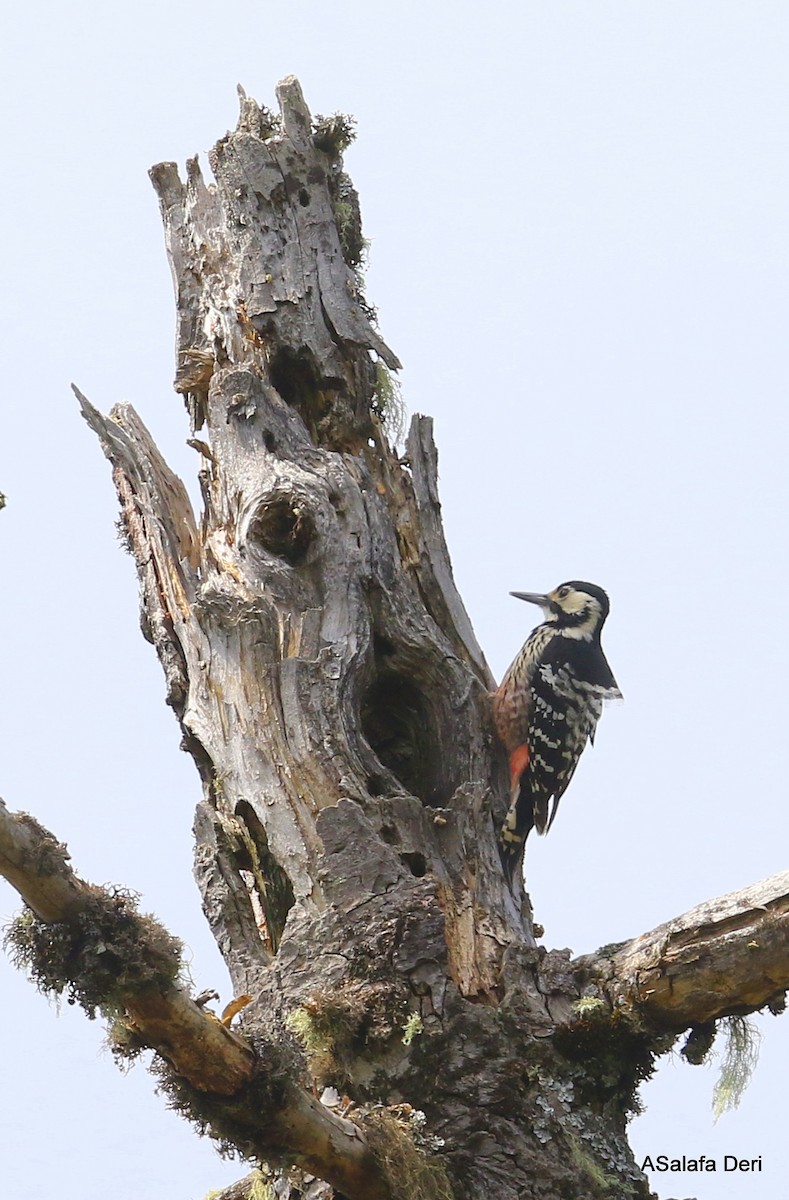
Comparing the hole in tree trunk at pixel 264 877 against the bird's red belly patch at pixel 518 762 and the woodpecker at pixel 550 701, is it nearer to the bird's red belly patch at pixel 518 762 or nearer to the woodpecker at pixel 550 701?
the woodpecker at pixel 550 701

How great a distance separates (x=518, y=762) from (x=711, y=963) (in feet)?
4.83

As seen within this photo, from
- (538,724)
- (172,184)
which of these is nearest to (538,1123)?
(538,724)

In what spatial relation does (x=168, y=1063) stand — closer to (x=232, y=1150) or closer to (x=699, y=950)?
(x=232, y=1150)

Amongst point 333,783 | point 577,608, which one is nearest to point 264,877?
point 333,783

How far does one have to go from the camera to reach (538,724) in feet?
16.8

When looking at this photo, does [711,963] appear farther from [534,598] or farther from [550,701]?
[534,598]

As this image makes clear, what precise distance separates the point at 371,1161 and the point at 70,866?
982 millimetres

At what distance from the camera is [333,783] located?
3.91 m

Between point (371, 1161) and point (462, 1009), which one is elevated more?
point (462, 1009)

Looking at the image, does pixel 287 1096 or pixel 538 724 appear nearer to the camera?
pixel 287 1096

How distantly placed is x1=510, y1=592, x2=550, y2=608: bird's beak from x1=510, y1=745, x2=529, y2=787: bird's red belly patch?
1.66 metres

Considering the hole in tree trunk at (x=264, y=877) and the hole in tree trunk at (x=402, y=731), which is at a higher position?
the hole in tree trunk at (x=402, y=731)

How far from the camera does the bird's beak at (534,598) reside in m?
6.57

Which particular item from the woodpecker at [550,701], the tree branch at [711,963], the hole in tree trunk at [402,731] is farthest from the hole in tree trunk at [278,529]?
the tree branch at [711,963]
